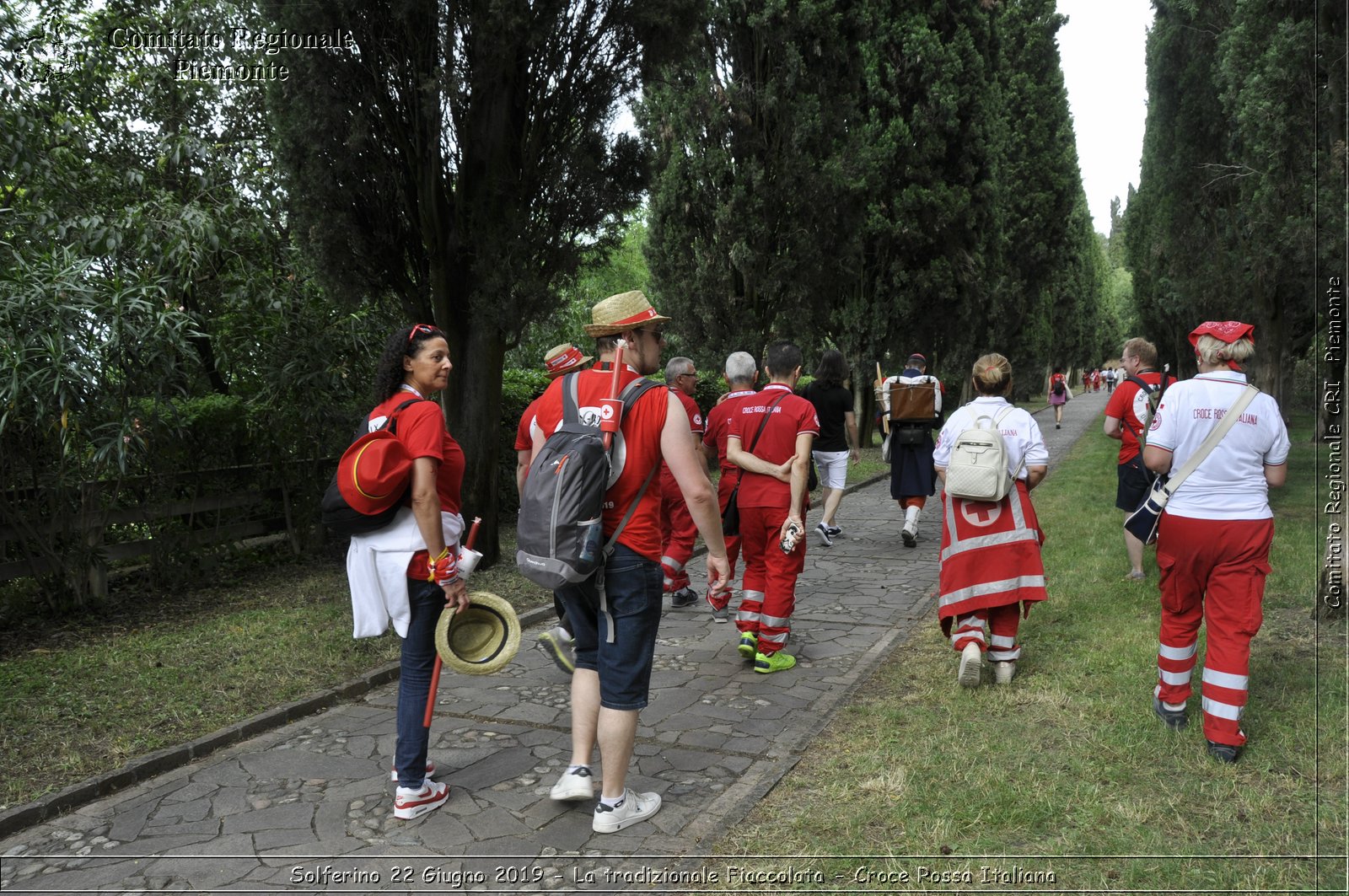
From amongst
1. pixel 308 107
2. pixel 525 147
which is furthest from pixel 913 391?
pixel 308 107

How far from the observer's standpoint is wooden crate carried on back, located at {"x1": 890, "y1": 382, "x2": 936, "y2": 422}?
10625 millimetres

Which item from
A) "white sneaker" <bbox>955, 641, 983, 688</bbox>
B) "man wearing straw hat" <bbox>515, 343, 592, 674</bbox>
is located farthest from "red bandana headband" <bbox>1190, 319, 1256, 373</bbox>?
"man wearing straw hat" <bbox>515, 343, 592, 674</bbox>

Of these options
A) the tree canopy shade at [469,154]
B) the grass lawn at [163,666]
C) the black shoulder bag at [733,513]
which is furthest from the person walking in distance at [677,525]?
the tree canopy shade at [469,154]

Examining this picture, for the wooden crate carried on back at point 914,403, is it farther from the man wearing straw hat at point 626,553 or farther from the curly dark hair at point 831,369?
the man wearing straw hat at point 626,553

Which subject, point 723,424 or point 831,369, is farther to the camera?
point 831,369

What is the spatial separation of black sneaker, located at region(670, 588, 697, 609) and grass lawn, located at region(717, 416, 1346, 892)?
208 centimetres

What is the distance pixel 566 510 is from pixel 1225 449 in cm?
304

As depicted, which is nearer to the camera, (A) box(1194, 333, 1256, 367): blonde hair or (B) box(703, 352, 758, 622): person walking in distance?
(A) box(1194, 333, 1256, 367): blonde hair

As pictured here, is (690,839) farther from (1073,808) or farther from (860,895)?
(1073,808)

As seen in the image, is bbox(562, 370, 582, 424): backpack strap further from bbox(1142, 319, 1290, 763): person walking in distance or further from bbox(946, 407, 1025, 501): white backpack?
bbox(1142, 319, 1290, 763): person walking in distance

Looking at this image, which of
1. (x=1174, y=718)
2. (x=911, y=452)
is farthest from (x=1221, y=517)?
(x=911, y=452)

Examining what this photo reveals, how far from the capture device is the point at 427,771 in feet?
14.0

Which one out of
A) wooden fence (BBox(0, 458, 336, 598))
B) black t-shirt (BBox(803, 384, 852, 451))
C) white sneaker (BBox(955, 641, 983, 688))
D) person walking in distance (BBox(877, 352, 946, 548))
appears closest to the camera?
white sneaker (BBox(955, 641, 983, 688))

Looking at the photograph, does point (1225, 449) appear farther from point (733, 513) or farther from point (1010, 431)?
point (733, 513)
